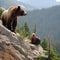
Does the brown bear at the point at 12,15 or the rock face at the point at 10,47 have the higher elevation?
the brown bear at the point at 12,15

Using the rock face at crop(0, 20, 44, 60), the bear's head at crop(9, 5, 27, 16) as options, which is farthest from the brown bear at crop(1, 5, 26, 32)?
the rock face at crop(0, 20, 44, 60)

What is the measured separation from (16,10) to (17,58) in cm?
296

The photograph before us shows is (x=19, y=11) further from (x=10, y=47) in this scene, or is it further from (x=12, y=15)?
(x=10, y=47)

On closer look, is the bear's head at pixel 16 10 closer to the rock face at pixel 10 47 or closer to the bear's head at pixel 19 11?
the bear's head at pixel 19 11

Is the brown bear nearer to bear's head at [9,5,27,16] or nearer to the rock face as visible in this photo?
bear's head at [9,5,27,16]

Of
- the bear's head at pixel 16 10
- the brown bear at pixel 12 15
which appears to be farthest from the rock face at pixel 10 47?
the bear's head at pixel 16 10

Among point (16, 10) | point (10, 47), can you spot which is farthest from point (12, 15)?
point (10, 47)

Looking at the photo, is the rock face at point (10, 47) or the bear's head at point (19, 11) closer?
the rock face at point (10, 47)

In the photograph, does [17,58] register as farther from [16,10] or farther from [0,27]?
[16,10]

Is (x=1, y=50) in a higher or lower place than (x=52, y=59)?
higher

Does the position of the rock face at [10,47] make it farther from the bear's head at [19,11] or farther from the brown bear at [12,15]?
the bear's head at [19,11]

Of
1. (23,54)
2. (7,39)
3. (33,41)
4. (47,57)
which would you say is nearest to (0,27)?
(7,39)

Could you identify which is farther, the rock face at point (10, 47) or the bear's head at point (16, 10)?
the bear's head at point (16, 10)

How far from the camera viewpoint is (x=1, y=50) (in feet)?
33.8
